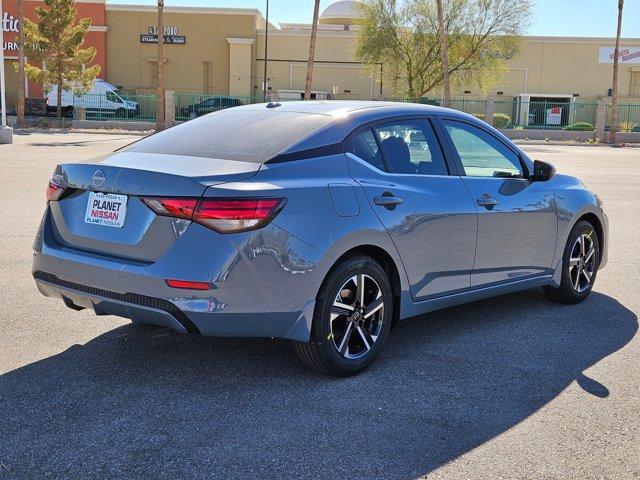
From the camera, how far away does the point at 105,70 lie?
56.3 metres

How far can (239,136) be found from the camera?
4.64 meters

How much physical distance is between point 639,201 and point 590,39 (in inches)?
1904

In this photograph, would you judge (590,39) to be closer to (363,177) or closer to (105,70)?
(105,70)

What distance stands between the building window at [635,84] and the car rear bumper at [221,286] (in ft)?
199

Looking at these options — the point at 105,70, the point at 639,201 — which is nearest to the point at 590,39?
the point at 105,70

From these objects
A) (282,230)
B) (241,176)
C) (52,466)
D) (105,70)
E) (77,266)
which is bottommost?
(52,466)

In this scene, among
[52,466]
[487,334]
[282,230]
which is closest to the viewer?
[52,466]

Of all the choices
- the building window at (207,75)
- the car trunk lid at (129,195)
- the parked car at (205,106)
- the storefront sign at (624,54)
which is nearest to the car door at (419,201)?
the car trunk lid at (129,195)

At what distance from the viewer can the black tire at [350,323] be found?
166 inches

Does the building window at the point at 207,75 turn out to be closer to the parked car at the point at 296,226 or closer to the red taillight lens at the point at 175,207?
the parked car at the point at 296,226

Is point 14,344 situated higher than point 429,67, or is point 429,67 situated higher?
point 429,67

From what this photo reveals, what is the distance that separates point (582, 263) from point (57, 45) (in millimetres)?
39785

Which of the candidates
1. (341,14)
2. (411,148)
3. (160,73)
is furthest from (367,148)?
(341,14)

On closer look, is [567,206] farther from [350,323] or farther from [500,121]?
[500,121]
